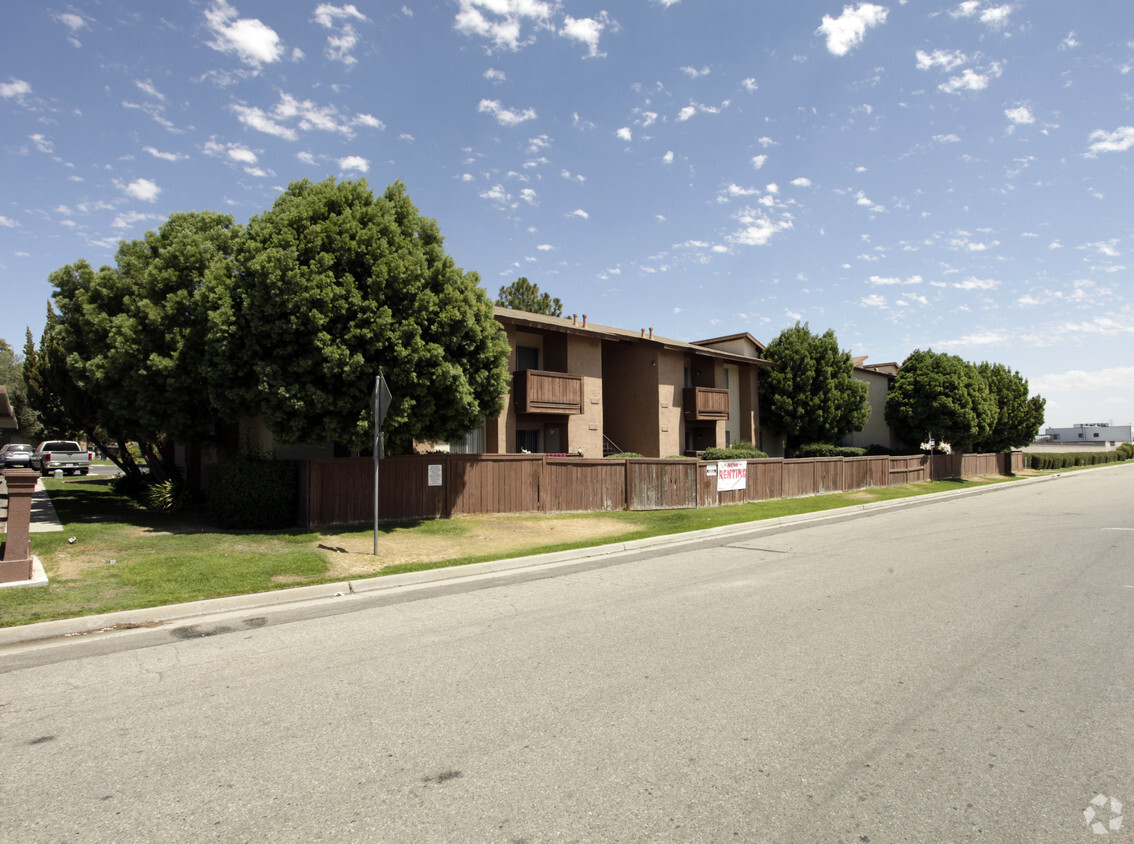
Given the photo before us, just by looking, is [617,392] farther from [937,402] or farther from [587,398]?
[937,402]

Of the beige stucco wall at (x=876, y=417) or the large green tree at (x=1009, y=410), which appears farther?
the large green tree at (x=1009, y=410)

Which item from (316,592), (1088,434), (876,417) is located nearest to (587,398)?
(316,592)

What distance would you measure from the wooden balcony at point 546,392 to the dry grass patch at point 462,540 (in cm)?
594

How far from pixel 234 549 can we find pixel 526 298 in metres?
40.3

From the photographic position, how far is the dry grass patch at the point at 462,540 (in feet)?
36.9

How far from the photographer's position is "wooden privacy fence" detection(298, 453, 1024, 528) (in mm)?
14859

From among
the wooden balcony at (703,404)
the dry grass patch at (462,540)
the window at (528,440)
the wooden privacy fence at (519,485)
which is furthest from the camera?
the wooden balcony at (703,404)

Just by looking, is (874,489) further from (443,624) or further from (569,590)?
(443,624)

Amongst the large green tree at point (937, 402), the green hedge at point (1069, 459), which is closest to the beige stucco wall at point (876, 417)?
the large green tree at point (937, 402)

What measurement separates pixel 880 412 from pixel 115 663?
47.4m

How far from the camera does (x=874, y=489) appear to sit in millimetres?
30281

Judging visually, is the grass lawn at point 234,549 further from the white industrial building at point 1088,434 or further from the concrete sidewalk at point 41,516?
the white industrial building at point 1088,434

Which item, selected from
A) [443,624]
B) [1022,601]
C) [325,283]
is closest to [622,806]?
[443,624]

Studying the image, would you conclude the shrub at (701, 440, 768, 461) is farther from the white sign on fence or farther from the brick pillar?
the brick pillar
